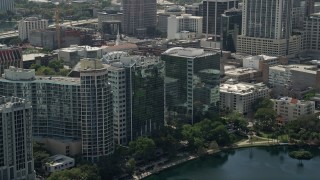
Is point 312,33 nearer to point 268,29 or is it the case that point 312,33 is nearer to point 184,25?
point 268,29

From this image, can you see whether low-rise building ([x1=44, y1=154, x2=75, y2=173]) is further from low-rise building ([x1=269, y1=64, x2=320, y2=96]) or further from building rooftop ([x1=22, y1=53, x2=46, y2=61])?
building rooftop ([x1=22, y1=53, x2=46, y2=61])

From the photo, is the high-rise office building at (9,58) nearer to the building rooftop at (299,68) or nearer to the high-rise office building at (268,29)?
the building rooftop at (299,68)

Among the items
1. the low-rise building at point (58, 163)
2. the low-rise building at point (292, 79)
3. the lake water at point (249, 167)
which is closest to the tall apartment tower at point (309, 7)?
the low-rise building at point (292, 79)

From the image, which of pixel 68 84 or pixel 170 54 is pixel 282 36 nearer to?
pixel 170 54

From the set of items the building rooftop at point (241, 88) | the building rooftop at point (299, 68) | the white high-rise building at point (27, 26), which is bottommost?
the building rooftop at point (241, 88)

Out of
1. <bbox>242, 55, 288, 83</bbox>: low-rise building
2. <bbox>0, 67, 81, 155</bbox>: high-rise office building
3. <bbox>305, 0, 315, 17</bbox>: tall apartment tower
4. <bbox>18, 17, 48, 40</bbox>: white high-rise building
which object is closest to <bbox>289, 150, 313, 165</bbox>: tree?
<bbox>0, 67, 81, 155</bbox>: high-rise office building

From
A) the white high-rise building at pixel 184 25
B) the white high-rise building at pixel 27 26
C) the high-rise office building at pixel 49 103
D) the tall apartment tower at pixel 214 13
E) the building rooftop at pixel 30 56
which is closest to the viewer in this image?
the high-rise office building at pixel 49 103

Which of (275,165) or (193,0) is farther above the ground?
(193,0)

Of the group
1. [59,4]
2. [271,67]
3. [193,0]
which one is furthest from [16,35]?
[193,0]
